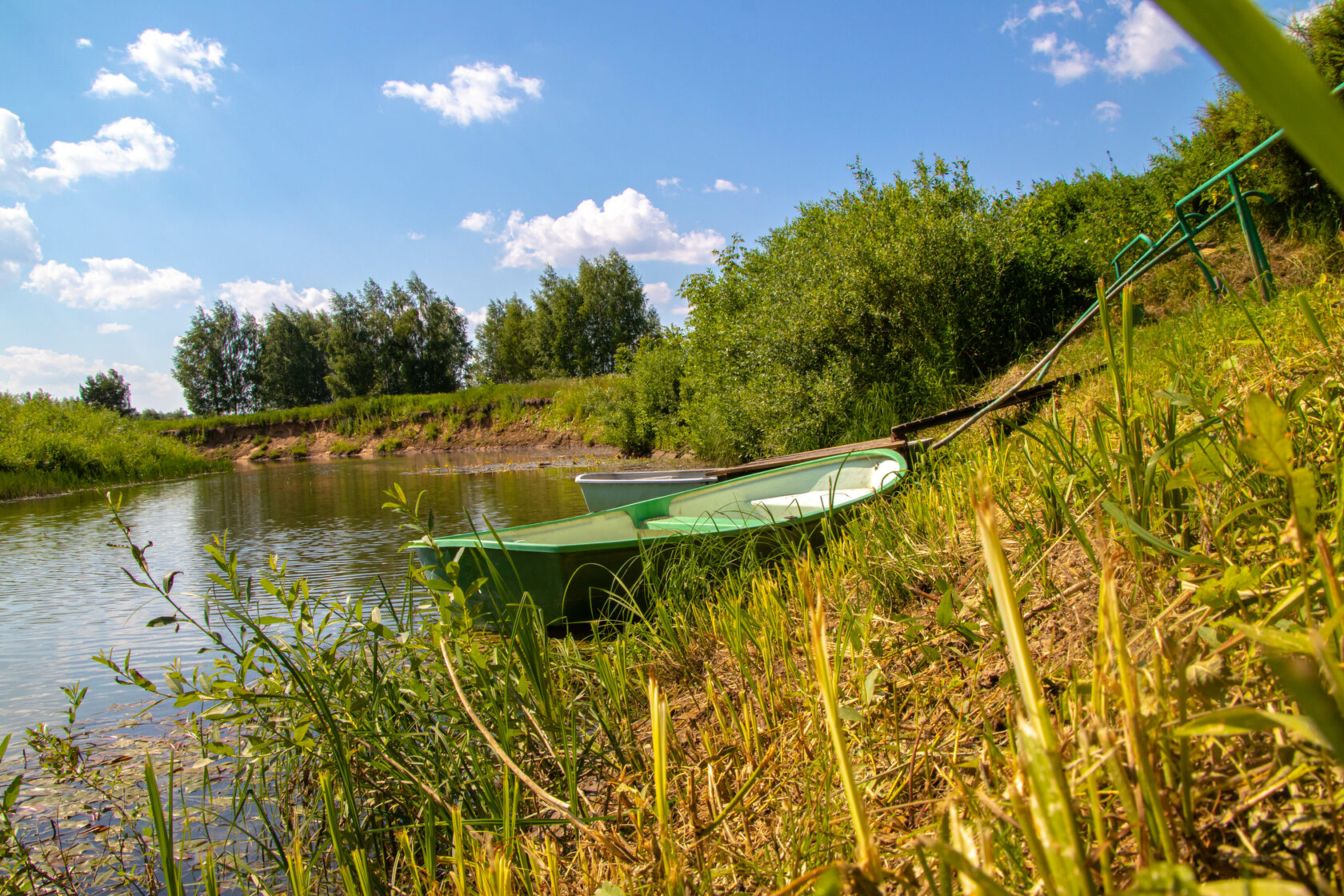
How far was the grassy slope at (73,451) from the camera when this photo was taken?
16.5 metres

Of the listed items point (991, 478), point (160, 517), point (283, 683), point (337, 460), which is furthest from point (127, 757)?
point (337, 460)

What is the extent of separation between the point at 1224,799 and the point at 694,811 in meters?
0.77

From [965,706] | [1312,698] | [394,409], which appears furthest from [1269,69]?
[394,409]

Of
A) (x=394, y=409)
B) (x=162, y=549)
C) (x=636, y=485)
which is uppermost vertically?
(x=394, y=409)

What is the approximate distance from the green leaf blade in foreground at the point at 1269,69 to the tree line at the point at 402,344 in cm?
4592

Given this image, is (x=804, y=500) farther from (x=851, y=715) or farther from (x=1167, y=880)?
(x=1167, y=880)

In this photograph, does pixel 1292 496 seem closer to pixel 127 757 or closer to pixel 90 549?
pixel 127 757

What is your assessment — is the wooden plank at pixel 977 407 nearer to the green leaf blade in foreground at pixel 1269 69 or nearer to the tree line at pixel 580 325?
the green leaf blade in foreground at pixel 1269 69

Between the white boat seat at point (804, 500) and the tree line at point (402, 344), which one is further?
the tree line at point (402, 344)

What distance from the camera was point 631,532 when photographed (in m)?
6.12

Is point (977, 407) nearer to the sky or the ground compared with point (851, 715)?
nearer to the sky

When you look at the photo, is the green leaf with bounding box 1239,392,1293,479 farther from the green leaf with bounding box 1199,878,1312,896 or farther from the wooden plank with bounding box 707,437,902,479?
the wooden plank with bounding box 707,437,902,479

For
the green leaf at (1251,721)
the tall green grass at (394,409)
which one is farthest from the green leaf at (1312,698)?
the tall green grass at (394,409)

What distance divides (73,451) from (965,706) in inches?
889
